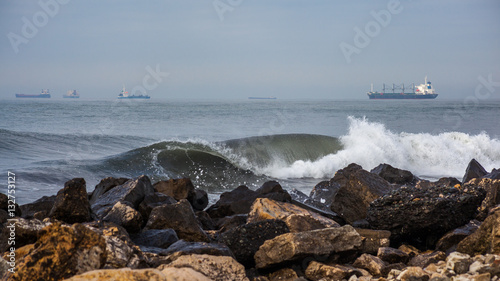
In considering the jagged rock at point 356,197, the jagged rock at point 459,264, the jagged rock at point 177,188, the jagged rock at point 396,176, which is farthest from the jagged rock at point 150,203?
the jagged rock at point 396,176

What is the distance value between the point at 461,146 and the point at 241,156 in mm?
8916

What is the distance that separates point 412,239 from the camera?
527 centimetres

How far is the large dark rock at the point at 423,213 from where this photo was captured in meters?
5.07

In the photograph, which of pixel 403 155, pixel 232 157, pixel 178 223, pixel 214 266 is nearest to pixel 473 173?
pixel 178 223

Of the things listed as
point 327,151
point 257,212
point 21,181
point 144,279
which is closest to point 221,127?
point 327,151

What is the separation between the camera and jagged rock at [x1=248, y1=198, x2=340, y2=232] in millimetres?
4797

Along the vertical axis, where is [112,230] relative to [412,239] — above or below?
above

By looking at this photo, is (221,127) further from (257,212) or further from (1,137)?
(257,212)

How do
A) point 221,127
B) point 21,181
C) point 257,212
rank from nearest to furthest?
point 257,212 → point 21,181 → point 221,127

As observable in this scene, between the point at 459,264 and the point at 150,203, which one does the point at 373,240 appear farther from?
the point at 150,203

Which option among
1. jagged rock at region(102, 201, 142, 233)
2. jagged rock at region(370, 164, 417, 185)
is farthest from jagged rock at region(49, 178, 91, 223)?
jagged rock at region(370, 164, 417, 185)

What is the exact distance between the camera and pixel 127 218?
4.71 m

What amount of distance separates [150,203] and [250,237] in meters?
1.94

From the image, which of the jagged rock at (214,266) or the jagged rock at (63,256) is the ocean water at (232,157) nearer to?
the jagged rock at (214,266)
